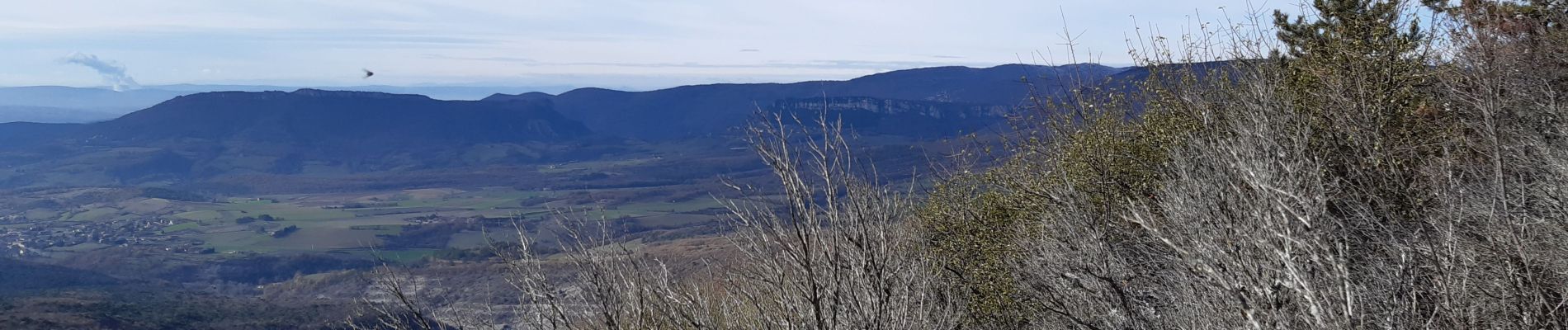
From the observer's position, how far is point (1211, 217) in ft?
32.3

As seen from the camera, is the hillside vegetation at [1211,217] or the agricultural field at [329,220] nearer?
the hillside vegetation at [1211,217]

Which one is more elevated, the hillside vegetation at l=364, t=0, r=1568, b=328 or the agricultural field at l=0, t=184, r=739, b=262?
the hillside vegetation at l=364, t=0, r=1568, b=328

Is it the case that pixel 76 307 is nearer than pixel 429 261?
Yes

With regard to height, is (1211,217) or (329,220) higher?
(1211,217)

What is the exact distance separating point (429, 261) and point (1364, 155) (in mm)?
94409

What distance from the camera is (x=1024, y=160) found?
19.8m

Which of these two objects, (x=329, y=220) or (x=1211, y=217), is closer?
(x=1211, y=217)

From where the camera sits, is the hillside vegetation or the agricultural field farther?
the agricultural field

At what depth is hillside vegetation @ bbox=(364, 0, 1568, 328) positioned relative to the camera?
743cm

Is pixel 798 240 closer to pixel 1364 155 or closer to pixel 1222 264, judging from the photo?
pixel 1222 264

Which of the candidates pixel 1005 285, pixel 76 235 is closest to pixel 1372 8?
pixel 1005 285

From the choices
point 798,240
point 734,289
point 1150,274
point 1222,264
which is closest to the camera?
point 798,240

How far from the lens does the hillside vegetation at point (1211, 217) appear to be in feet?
24.4

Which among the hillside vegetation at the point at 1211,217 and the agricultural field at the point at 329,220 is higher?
the hillside vegetation at the point at 1211,217
